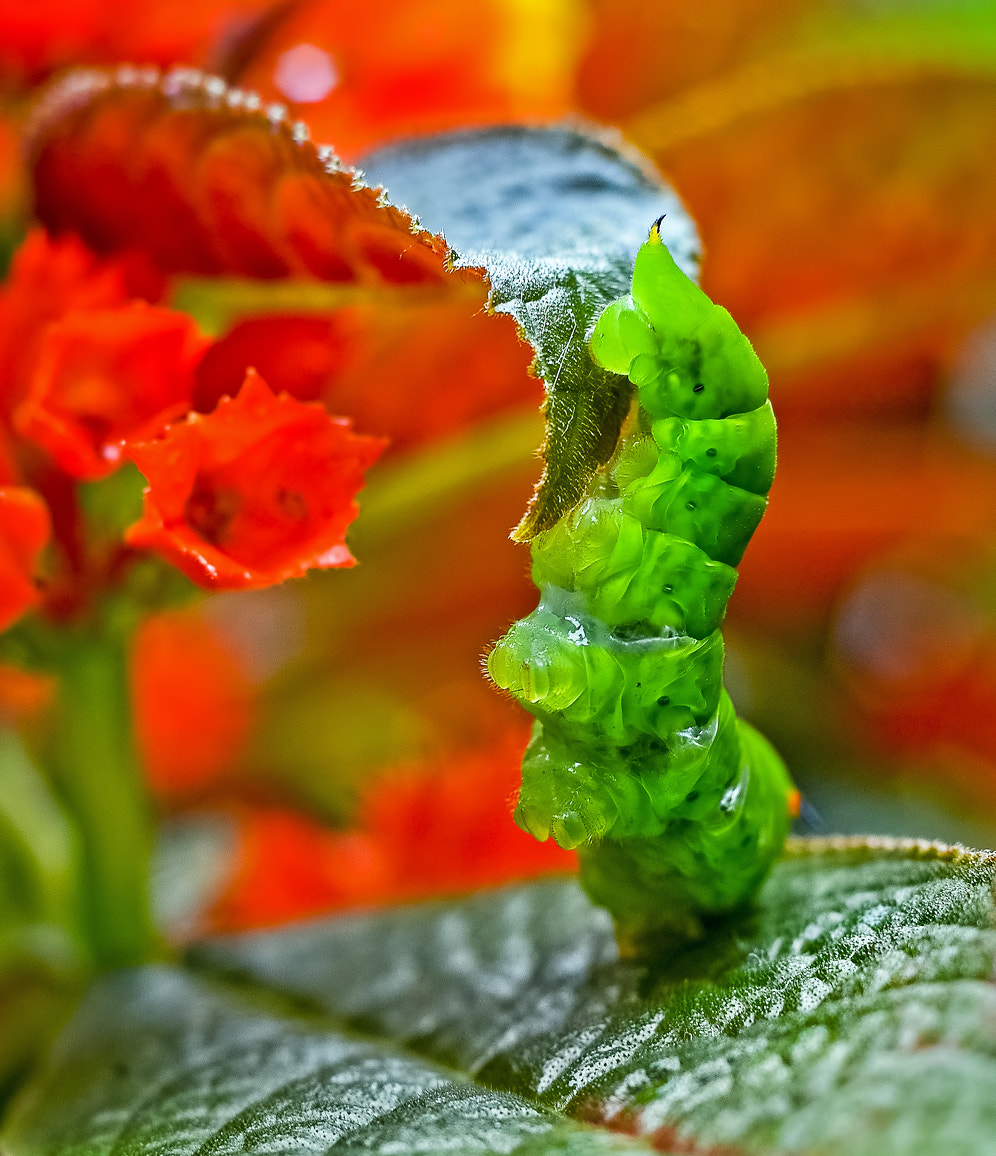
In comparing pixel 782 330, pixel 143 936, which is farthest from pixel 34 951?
pixel 782 330

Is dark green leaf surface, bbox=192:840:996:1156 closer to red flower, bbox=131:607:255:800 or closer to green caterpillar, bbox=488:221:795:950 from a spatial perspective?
green caterpillar, bbox=488:221:795:950

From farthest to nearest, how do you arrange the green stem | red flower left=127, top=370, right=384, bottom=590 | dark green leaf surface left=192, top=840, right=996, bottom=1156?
the green stem, red flower left=127, top=370, right=384, bottom=590, dark green leaf surface left=192, top=840, right=996, bottom=1156

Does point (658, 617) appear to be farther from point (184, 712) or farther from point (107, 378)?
point (184, 712)

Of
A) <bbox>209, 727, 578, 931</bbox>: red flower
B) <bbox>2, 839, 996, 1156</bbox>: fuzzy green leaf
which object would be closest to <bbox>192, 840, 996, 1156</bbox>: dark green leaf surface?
<bbox>2, 839, 996, 1156</bbox>: fuzzy green leaf

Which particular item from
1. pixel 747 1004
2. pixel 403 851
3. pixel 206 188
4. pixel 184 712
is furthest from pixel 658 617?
pixel 184 712

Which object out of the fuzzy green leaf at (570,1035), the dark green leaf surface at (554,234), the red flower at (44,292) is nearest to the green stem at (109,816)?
the fuzzy green leaf at (570,1035)

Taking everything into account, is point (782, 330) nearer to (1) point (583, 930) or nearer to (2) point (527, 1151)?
(1) point (583, 930)

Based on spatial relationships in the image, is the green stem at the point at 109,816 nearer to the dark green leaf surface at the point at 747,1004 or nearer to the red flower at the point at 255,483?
the dark green leaf surface at the point at 747,1004
